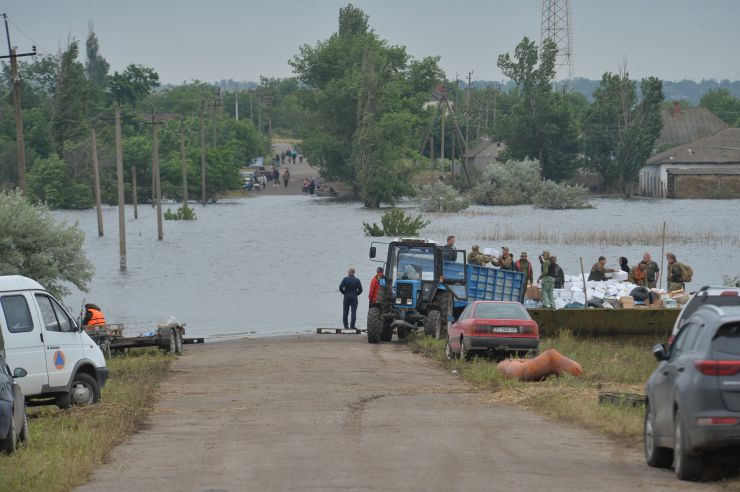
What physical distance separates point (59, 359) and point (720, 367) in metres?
10.7

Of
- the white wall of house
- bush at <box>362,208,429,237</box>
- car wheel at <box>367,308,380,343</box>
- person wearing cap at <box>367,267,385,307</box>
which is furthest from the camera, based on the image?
the white wall of house

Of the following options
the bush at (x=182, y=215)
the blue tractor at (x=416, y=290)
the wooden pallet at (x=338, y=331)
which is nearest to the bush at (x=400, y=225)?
the bush at (x=182, y=215)

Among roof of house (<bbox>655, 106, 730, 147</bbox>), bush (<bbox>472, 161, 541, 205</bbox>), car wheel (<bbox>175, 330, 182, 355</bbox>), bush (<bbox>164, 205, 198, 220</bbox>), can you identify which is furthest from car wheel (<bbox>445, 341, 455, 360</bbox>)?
roof of house (<bbox>655, 106, 730, 147</bbox>)

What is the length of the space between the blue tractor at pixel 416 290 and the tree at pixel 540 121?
101m

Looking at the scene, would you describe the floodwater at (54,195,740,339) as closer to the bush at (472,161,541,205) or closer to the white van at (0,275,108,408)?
the bush at (472,161,541,205)

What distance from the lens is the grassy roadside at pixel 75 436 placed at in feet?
43.8

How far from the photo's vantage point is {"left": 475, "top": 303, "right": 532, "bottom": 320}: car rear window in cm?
2664

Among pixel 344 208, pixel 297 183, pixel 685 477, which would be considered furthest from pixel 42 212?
pixel 297 183

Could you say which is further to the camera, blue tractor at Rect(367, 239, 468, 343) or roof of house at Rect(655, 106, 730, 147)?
roof of house at Rect(655, 106, 730, 147)

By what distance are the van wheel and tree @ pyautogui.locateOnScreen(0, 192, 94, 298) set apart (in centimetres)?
1794

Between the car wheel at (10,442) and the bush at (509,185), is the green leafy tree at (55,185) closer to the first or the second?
the bush at (509,185)

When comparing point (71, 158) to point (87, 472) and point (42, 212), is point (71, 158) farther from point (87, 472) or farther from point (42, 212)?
point (87, 472)

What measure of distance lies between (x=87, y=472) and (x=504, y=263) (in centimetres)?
2781

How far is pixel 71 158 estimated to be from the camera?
128750 mm
